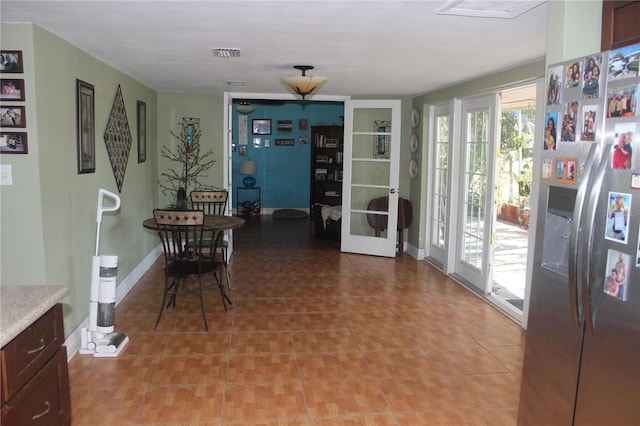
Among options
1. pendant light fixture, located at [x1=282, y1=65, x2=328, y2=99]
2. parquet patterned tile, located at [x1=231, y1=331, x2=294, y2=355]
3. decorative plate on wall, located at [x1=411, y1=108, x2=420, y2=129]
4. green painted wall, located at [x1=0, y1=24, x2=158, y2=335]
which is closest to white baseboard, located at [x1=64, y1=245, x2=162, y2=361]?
green painted wall, located at [x1=0, y1=24, x2=158, y2=335]

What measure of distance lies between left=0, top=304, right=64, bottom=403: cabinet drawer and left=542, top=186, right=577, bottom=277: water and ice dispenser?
202 centimetres

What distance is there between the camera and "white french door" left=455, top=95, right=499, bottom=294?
515 cm

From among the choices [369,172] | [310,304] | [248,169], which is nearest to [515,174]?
[369,172]

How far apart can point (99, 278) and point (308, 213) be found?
7633mm

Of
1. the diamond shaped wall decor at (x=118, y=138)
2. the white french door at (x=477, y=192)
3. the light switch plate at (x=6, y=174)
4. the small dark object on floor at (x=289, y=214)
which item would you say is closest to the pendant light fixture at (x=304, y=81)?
the diamond shaped wall decor at (x=118, y=138)

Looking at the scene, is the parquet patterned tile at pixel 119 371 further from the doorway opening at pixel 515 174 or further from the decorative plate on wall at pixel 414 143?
the doorway opening at pixel 515 174

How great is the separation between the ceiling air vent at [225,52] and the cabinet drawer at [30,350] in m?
2.49

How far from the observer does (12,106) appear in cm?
314

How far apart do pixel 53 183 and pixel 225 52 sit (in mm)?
1590

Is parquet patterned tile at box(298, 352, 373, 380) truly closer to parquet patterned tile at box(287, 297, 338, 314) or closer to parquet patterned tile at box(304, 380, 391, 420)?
parquet patterned tile at box(304, 380, 391, 420)

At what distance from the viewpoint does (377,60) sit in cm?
438

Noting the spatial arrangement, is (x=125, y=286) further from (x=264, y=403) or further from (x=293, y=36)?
(x=293, y=36)

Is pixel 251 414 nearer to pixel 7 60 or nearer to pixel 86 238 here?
pixel 86 238

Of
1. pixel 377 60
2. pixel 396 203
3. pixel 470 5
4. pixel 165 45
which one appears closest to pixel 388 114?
pixel 396 203
